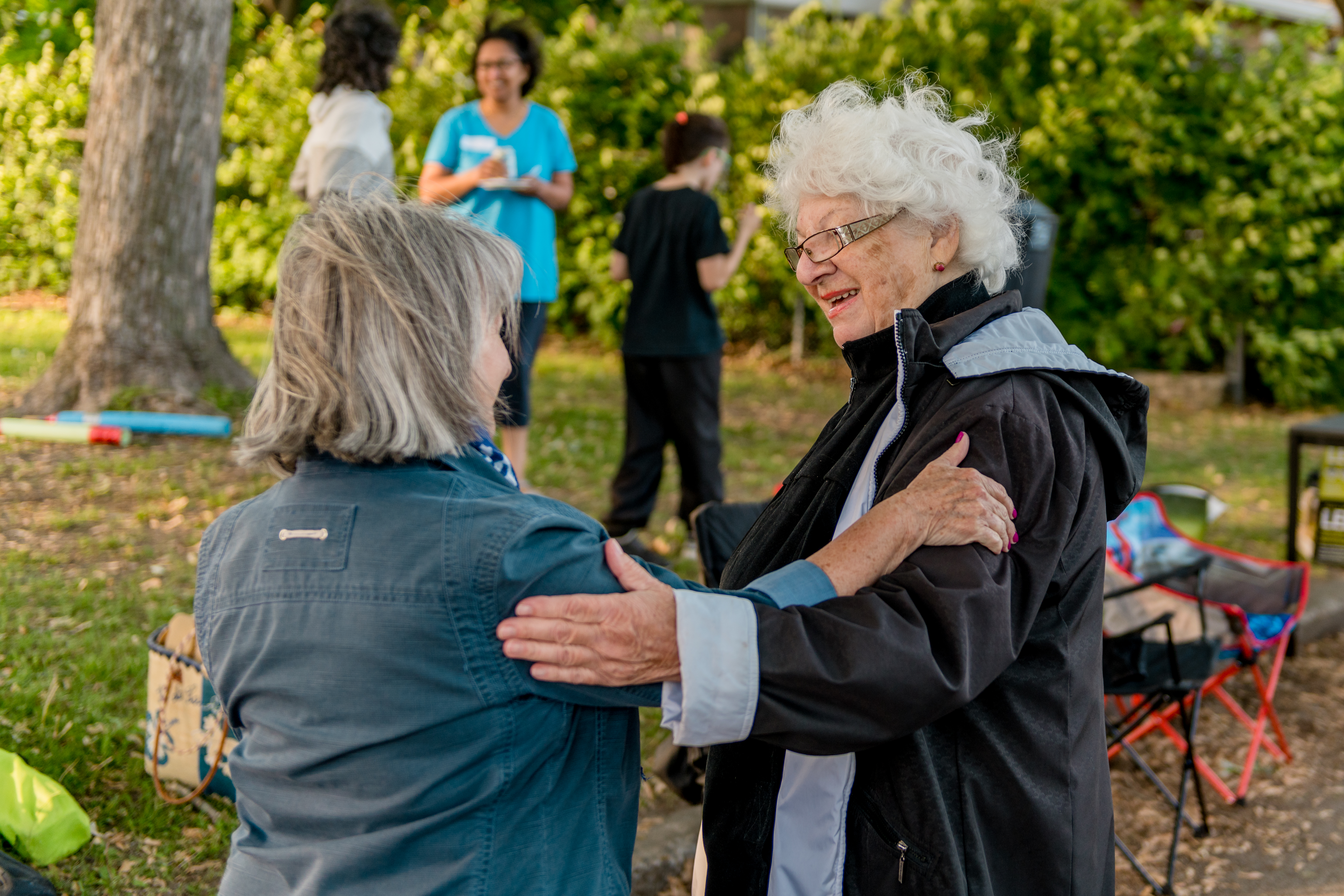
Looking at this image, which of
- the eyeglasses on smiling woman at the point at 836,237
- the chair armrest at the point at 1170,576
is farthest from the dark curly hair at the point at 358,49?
the chair armrest at the point at 1170,576

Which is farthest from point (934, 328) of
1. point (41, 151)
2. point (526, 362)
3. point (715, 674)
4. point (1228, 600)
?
point (41, 151)

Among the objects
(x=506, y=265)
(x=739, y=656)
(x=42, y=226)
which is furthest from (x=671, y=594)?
(x=42, y=226)

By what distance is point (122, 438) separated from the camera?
259 inches

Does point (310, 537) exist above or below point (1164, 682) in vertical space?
above

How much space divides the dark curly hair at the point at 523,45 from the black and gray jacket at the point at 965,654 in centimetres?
411

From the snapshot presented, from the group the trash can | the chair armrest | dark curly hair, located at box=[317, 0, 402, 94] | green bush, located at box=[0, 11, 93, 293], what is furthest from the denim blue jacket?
green bush, located at box=[0, 11, 93, 293]

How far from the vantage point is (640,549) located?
5.37m

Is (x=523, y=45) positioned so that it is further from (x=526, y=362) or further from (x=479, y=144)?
(x=526, y=362)

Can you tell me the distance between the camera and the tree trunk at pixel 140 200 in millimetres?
6926

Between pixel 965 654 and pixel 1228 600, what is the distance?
3.37 metres

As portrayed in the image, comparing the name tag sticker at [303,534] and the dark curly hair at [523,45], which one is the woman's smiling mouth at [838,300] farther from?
the dark curly hair at [523,45]

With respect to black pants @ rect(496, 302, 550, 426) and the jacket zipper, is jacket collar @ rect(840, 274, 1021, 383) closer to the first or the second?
the jacket zipper

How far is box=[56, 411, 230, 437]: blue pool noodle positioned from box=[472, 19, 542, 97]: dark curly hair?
2.75 m

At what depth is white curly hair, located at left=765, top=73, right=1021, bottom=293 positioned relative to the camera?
78.7 inches
